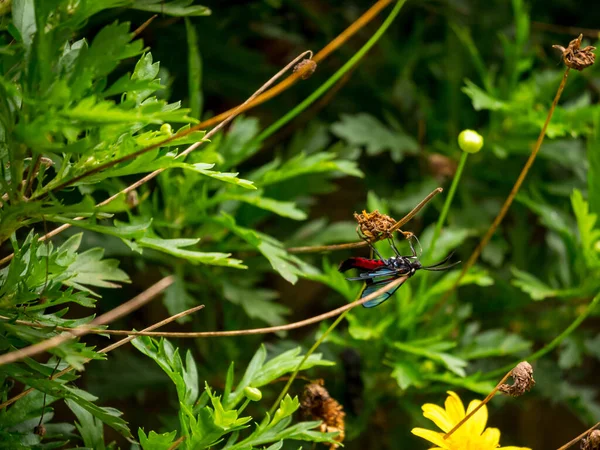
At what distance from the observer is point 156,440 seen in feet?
2.16

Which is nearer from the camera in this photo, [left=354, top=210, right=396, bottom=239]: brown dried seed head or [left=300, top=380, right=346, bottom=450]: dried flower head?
[left=354, top=210, right=396, bottom=239]: brown dried seed head

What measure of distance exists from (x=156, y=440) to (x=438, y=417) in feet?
0.94

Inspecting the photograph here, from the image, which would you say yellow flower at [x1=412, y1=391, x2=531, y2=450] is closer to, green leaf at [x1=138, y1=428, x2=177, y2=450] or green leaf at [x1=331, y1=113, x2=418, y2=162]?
green leaf at [x1=138, y1=428, x2=177, y2=450]

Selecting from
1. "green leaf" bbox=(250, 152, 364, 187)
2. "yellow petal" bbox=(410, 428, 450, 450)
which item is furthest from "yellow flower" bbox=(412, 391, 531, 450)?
"green leaf" bbox=(250, 152, 364, 187)

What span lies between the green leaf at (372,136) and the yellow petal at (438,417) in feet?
1.89

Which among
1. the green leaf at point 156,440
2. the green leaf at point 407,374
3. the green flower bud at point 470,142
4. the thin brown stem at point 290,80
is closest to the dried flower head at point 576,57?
the green flower bud at point 470,142

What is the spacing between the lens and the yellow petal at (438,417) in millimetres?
729

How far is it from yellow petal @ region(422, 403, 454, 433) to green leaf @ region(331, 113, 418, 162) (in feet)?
1.89

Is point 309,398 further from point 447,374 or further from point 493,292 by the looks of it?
point 493,292

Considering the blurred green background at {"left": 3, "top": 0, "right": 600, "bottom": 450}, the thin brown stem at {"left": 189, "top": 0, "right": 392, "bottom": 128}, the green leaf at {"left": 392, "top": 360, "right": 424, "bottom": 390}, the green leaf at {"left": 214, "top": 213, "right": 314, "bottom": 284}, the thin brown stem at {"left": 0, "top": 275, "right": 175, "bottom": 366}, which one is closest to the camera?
the thin brown stem at {"left": 0, "top": 275, "right": 175, "bottom": 366}

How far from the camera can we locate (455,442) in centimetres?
73

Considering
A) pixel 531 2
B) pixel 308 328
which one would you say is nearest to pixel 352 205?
pixel 308 328

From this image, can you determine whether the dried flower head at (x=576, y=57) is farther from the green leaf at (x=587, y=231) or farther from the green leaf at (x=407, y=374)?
the green leaf at (x=407, y=374)

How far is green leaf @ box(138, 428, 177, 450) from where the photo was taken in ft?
2.15
